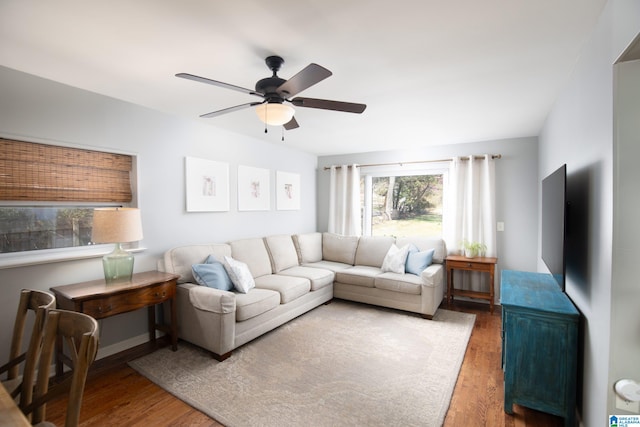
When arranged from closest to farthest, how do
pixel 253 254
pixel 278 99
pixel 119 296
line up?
pixel 278 99 < pixel 119 296 < pixel 253 254

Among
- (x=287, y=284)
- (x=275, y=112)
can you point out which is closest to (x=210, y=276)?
(x=287, y=284)

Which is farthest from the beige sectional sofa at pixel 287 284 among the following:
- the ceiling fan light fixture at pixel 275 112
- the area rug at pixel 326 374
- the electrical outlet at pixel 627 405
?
the electrical outlet at pixel 627 405

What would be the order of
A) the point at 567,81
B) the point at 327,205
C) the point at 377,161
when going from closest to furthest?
1. the point at 567,81
2. the point at 377,161
3. the point at 327,205

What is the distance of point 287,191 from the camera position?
16.8ft

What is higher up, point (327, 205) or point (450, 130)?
point (450, 130)

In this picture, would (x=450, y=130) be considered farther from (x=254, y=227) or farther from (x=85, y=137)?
(x=85, y=137)

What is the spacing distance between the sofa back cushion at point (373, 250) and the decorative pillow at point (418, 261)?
1.65ft

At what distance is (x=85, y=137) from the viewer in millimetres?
2666

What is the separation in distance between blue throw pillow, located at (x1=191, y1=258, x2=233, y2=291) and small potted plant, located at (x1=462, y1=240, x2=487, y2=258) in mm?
3228

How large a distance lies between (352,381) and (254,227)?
8.59 feet

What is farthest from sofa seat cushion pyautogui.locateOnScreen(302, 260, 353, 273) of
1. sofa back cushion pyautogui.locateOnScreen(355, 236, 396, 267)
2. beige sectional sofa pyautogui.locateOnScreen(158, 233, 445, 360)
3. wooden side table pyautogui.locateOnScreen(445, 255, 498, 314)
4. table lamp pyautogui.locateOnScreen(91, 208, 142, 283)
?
table lamp pyautogui.locateOnScreen(91, 208, 142, 283)

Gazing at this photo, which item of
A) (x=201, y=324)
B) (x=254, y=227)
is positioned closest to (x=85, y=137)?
(x=201, y=324)

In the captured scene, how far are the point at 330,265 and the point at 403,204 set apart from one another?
1652mm

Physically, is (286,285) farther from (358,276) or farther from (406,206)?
(406,206)
